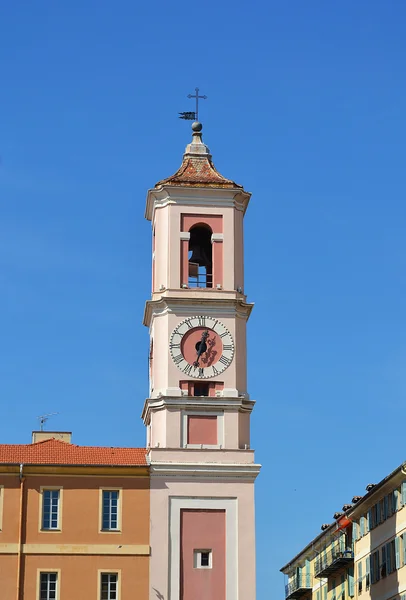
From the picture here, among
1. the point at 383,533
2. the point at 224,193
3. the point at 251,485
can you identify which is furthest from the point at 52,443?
the point at 383,533

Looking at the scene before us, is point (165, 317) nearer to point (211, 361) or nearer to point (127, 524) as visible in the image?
point (211, 361)

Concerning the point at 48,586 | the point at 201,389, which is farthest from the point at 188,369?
the point at 48,586

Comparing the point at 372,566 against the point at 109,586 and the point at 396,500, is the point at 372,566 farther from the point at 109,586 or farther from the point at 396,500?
the point at 109,586

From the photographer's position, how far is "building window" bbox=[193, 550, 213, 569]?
5378 cm

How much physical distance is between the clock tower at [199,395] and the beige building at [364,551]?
426 inches

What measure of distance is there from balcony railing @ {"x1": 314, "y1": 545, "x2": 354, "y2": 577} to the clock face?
2109 cm

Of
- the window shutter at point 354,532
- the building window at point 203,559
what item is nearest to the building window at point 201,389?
the building window at point 203,559

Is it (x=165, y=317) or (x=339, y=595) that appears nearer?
(x=165, y=317)

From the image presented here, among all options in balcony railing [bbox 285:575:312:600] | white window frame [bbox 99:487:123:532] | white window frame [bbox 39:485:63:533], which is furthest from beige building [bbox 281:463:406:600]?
white window frame [bbox 39:485:63:533]

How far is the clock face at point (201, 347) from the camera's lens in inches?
2245

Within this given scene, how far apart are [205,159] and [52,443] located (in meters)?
14.8

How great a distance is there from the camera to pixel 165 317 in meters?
57.8

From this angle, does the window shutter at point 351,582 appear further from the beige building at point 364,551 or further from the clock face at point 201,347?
the clock face at point 201,347

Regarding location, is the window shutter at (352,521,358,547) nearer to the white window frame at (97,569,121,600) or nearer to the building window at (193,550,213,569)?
the building window at (193,550,213,569)
